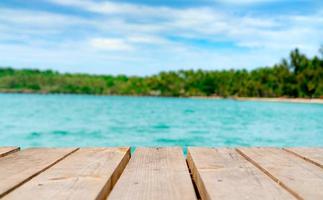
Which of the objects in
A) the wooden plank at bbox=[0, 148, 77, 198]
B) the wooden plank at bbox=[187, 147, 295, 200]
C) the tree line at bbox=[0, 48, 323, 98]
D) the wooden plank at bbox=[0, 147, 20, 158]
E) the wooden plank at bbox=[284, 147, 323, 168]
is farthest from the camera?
the tree line at bbox=[0, 48, 323, 98]

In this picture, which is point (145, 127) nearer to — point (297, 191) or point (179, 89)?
point (297, 191)

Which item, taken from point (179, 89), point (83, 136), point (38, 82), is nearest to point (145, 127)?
point (83, 136)

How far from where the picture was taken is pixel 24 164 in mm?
1507

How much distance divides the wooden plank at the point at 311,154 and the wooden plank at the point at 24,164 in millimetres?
991

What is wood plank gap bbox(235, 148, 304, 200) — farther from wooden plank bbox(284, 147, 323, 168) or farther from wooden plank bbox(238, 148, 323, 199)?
wooden plank bbox(284, 147, 323, 168)

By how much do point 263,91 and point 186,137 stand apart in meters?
60.2

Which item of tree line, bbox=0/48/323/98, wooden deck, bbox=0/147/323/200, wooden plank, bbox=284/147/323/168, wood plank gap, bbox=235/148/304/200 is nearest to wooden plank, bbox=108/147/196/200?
wooden deck, bbox=0/147/323/200

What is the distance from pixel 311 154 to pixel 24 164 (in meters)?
1.19

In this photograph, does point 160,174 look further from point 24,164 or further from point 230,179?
point 24,164

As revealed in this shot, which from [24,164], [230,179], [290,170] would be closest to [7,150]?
[24,164]

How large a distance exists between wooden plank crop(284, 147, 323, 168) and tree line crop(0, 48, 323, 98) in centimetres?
6202

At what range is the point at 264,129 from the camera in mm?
17500

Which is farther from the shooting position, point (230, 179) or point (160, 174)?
point (160, 174)

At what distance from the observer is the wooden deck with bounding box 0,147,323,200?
1.05 m
